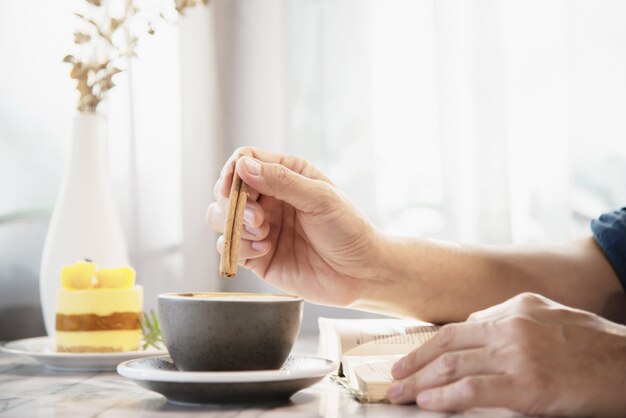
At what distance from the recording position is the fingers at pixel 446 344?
81 centimetres

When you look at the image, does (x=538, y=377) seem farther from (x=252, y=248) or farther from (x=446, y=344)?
(x=252, y=248)

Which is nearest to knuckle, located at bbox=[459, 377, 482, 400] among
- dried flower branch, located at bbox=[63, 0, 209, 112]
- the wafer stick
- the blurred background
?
the wafer stick

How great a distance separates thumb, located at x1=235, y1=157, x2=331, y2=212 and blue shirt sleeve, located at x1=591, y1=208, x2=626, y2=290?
1.87ft

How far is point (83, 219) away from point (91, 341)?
330 millimetres

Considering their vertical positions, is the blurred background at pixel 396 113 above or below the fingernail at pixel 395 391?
above

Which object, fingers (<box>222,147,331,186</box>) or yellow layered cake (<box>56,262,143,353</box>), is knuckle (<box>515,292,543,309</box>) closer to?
fingers (<box>222,147,331,186</box>)

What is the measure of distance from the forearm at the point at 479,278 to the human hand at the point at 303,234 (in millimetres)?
52

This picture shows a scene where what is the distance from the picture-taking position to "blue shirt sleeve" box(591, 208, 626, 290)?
139cm

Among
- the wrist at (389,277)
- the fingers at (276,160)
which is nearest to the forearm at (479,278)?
the wrist at (389,277)

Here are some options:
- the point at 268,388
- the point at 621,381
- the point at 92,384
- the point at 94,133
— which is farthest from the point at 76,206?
the point at 621,381

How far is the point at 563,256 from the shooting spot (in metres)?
1.41

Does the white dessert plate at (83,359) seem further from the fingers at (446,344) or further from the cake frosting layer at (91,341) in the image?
the fingers at (446,344)

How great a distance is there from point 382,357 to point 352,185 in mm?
1187

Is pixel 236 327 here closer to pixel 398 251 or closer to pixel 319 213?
pixel 319 213
